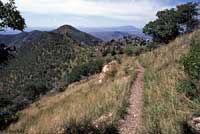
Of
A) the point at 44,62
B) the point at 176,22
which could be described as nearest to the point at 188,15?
the point at 176,22

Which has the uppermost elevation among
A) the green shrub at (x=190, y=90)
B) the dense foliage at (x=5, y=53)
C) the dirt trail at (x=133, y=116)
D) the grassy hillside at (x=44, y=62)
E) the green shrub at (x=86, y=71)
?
the dense foliage at (x=5, y=53)

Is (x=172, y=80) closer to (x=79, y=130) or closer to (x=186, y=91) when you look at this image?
(x=186, y=91)

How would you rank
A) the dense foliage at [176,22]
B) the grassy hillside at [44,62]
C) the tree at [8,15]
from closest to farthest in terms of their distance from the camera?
the tree at [8,15]
the dense foliage at [176,22]
the grassy hillside at [44,62]

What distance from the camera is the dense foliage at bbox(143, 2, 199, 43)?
56.5 metres

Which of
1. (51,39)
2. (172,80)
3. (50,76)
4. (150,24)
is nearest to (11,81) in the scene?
(50,76)

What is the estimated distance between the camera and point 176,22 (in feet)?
188

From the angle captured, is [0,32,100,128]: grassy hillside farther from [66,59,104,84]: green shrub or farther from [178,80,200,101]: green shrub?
[178,80,200,101]: green shrub

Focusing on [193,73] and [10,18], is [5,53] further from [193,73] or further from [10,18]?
[193,73]

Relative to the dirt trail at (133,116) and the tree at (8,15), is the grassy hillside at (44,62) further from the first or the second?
the tree at (8,15)

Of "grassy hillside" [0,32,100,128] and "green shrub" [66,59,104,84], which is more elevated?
"green shrub" [66,59,104,84]

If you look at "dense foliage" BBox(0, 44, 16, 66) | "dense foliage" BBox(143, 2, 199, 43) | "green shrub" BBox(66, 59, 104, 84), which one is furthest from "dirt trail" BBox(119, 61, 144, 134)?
"dense foliage" BBox(143, 2, 199, 43)

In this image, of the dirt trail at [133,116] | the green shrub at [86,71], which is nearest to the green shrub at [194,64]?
the dirt trail at [133,116]

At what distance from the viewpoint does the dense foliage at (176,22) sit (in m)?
56.5

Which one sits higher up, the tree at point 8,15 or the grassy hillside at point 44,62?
the tree at point 8,15
